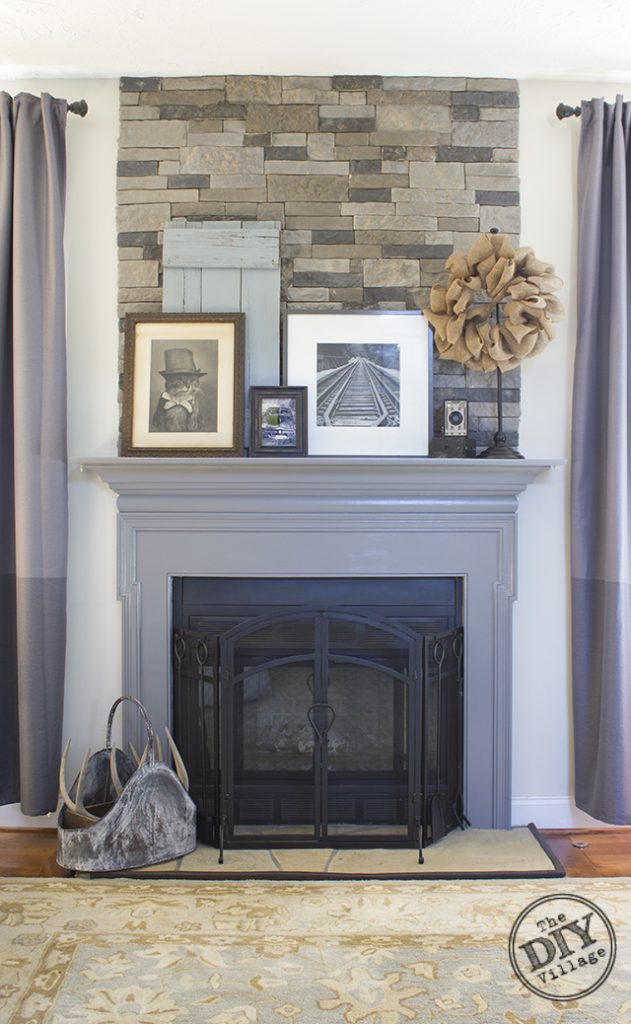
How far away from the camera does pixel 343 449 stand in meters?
2.45

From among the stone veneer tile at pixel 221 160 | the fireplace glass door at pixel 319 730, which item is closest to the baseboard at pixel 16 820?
the fireplace glass door at pixel 319 730

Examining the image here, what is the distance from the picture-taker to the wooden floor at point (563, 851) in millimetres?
2246

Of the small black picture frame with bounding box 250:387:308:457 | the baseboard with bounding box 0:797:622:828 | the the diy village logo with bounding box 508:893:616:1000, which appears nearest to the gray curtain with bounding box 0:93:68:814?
the baseboard with bounding box 0:797:622:828

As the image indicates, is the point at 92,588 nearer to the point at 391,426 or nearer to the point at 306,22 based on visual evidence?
the point at 391,426

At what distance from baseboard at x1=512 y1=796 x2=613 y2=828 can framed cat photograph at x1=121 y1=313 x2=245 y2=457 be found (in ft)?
5.06

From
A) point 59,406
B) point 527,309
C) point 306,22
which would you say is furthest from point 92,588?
point 306,22

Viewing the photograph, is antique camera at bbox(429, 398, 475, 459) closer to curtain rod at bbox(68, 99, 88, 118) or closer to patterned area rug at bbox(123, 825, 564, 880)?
patterned area rug at bbox(123, 825, 564, 880)

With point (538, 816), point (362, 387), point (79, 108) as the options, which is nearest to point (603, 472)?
point (362, 387)

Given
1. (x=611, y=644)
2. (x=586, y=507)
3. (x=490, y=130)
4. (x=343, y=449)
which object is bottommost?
(x=611, y=644)

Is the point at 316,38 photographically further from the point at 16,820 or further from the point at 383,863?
the point at 16,820

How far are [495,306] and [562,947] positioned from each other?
174 centimetres

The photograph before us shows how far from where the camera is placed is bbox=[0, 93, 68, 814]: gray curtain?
2.39 meters

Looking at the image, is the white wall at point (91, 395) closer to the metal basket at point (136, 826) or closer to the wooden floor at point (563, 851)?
the wooden floor at point (563, 851)

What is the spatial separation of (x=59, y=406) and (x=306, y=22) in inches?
52.5
